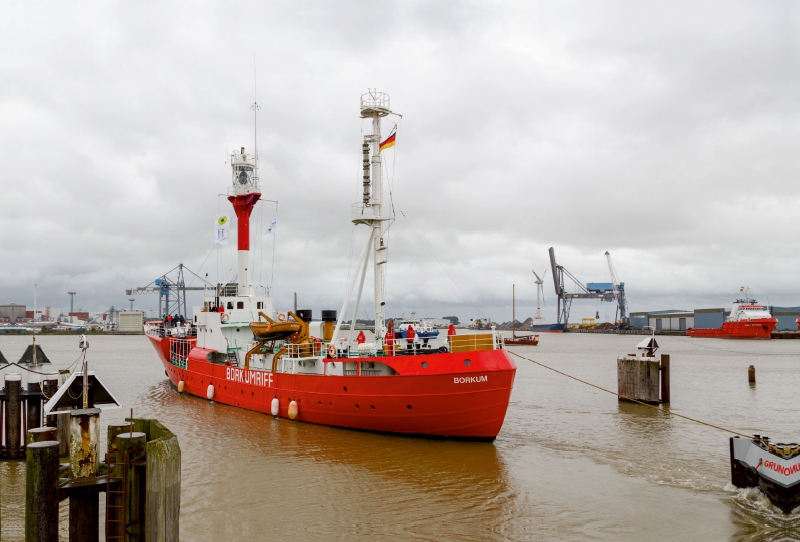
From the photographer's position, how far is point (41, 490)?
25.1 feet

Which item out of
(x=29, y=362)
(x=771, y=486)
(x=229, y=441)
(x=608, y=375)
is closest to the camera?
(x=771, y=486)

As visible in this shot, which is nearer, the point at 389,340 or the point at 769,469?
the point at 769,469

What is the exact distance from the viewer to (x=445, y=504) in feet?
43.9

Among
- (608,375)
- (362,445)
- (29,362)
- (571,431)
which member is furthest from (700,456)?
(608,375)

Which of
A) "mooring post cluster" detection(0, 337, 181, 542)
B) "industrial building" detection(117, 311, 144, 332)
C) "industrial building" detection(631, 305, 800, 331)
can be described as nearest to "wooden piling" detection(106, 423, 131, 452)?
"mooring post cluster" detection(0, 337, 181, 542)

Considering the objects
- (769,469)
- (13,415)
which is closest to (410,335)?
(769,469)

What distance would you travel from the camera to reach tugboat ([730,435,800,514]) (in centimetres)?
1209

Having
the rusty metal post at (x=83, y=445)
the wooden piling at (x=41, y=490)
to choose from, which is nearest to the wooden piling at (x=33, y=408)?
the rusty metal post at (x=83, y=445)

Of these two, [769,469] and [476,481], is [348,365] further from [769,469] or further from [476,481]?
[769,469]

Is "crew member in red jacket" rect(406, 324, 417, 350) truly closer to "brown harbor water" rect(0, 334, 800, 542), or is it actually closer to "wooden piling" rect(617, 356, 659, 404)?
"brown harbor water" rect(0, 334, 800, 542)

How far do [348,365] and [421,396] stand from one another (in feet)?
11.8

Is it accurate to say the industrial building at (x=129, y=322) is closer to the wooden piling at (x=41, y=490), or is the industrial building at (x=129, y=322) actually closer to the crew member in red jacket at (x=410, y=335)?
the crew member in red jacket at (x=410, y=335)

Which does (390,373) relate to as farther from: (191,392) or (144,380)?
(144,380)

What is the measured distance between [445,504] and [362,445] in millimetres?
5851
